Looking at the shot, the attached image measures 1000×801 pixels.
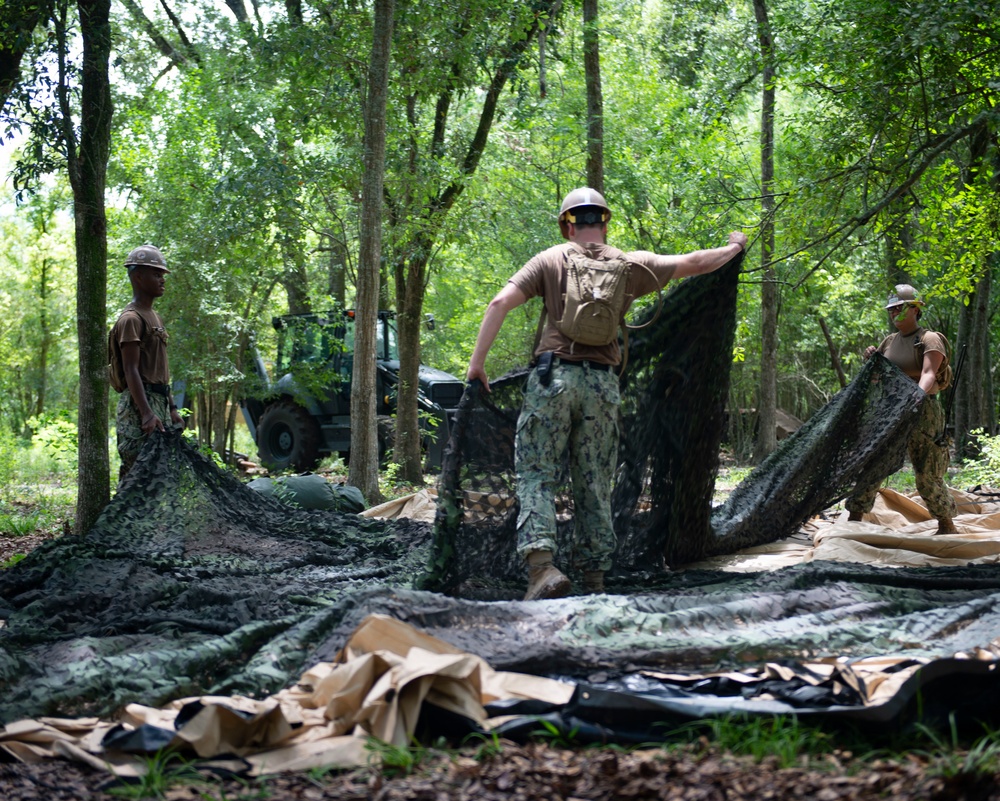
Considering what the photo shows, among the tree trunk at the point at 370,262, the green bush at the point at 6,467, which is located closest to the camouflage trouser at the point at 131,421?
the tree trunk at the point at 370,262

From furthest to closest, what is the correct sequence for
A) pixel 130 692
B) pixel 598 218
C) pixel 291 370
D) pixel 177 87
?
pixel 177 87
pixel 291 370
pixel 598 218
pixel 130 692

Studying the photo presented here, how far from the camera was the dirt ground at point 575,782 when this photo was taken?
7.34ft

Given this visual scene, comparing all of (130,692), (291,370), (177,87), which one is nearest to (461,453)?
(130,692)

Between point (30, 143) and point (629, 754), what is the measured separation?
5.66 metres

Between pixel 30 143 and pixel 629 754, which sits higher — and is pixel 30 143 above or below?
above

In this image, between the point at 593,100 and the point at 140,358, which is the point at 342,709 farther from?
the point at 593,100

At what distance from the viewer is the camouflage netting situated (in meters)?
3.28

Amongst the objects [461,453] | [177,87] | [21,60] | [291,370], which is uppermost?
[177,87]

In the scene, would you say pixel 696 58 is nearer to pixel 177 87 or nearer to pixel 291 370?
pixel 177 87

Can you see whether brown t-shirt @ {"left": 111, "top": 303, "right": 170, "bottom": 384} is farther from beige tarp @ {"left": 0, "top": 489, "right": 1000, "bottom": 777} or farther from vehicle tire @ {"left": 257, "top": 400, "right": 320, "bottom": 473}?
vehicle tire @ {"left": 257, "top": 400, "right": 320, "bottom": 473}

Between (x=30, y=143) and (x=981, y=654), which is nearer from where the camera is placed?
(x=981, y=654)

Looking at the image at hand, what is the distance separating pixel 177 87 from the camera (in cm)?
1869

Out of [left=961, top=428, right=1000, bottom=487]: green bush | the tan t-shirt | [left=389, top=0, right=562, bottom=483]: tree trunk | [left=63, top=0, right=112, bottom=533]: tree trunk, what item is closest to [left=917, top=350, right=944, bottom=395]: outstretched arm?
the tan t-shirt

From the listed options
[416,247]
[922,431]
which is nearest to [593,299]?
[922,431]
